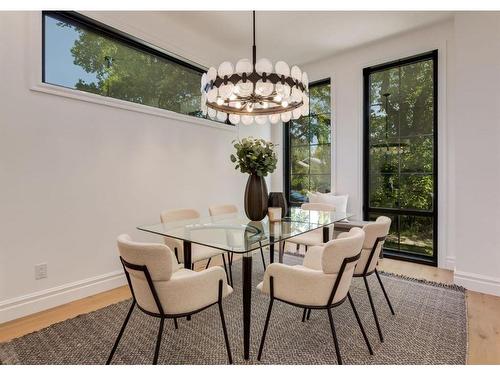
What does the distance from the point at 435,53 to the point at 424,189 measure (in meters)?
1.67

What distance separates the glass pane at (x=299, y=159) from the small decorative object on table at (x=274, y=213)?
7.49 feet

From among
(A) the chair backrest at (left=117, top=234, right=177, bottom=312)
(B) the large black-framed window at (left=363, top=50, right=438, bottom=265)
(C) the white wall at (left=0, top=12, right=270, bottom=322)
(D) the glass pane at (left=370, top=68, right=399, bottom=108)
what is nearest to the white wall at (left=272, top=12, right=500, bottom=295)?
(B) the large black-framed window at (left=363, top=50, right=438, bottom=265)

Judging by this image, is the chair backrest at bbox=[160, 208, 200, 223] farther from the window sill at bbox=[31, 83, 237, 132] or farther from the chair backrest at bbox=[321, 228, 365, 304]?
the chair backrest at bbox=[321, 228, 365, 304]

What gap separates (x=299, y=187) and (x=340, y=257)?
337cm

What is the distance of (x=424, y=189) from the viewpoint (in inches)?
142

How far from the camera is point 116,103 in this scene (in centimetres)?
286

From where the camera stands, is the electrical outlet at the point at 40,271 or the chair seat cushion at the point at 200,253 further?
the chair seat cushion at the point at 200,253

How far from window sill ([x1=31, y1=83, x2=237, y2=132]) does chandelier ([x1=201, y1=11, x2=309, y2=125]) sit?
2.83 ft

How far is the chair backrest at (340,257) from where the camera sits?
5.02ft

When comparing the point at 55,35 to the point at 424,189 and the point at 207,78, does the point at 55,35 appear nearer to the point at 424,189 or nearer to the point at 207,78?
the point at 207,78

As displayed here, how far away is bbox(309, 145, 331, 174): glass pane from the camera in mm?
4507

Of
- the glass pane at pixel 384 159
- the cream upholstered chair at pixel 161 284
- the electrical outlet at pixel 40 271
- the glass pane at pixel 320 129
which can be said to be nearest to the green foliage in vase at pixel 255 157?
the cream upholstered chair at pixel 161 284

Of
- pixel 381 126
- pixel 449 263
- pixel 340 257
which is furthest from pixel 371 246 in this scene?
pixel 381 126

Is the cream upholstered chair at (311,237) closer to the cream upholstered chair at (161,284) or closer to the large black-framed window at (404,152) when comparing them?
the large black-framed window at (404,152)
